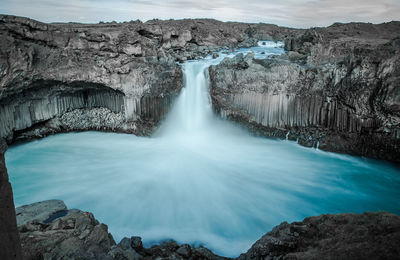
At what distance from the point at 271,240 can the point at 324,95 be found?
872 cm

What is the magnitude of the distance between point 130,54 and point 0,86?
5.34 meters

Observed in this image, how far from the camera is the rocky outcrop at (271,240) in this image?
2.85 meters

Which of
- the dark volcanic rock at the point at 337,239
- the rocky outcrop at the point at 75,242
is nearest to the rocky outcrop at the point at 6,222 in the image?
the rocky outcrop at the point at 75,242

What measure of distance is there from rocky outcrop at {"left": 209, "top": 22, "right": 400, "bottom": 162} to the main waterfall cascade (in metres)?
0.67

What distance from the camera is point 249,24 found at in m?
25.8

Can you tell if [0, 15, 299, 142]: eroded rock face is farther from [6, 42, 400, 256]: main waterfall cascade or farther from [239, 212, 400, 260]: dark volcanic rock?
[239, 212, 400, 260]: dark volcanic rock

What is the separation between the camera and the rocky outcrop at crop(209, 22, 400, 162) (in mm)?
9508

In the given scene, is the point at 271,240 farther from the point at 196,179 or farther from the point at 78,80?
the point at 78,80

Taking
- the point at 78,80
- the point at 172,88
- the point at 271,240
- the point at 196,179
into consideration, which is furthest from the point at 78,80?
the point at 271,240

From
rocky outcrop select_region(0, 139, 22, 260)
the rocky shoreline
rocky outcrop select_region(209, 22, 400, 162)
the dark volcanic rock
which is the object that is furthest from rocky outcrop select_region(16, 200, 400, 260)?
rocky outcrop select_region(209, 22, 400, 162)

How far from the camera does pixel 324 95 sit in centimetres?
1088

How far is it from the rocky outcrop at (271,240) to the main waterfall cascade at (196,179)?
1.27 m

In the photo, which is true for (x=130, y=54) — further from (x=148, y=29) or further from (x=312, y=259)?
(x=312, y=259)

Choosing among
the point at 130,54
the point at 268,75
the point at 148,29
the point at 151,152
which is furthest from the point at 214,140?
the point at 148,29
